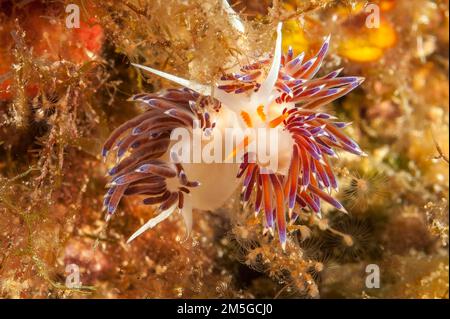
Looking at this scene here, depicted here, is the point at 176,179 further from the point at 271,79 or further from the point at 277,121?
the point at 271,79

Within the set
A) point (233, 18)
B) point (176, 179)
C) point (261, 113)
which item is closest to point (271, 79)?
point (261, 113)

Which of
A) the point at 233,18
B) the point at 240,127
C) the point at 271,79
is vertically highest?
the point at 233,18

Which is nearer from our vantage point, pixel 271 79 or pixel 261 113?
pixel 271 79

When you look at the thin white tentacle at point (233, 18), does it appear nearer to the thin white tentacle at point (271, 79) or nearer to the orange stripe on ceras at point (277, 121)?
the thin white tentacle at point (271, 79)

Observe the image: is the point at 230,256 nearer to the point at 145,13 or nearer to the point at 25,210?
the point at 25,210

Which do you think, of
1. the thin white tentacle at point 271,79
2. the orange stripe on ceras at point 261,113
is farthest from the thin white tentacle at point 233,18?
the orange stripe on ceras at point 261,113

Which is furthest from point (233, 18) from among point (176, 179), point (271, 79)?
point (176, 179)

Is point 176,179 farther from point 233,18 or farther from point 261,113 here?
point 233,18

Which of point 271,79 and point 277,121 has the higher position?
point 271,79
